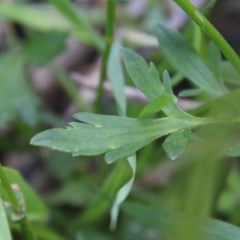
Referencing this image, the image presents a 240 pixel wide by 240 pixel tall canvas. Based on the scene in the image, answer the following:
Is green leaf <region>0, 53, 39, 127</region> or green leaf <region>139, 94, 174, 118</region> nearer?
green leaf <region>139, 94, 174, 118</region>

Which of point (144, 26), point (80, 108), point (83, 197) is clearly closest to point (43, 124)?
point (80, 108)

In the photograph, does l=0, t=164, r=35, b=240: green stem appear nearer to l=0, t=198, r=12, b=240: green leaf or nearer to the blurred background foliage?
l=0, t=198, r=12, b=240: green leaf

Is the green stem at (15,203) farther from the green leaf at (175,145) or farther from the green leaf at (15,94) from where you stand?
the green leaf at (15,94)

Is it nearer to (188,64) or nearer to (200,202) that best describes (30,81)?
(188,64)

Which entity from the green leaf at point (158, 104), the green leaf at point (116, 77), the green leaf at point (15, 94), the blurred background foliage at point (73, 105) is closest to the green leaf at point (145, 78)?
the green leaf at point (158, 104)

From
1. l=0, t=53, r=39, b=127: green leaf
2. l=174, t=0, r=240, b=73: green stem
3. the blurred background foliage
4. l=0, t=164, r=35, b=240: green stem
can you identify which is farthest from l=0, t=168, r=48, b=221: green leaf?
l=174, t=0, r=240, b=73: green stem

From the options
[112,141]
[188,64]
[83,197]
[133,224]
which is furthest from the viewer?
[83,197]
